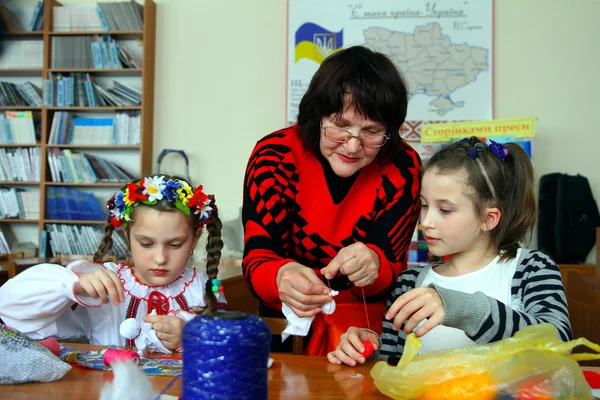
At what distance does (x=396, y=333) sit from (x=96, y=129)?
3354 mm

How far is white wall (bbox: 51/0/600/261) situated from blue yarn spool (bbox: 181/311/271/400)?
3.62 m

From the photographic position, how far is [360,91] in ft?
4.72

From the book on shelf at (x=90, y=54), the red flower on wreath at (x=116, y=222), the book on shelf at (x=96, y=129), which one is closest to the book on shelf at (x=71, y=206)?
the book on shelf at (x=96, y=129)

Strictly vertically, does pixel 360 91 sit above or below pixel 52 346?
above

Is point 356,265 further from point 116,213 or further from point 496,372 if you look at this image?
point 116,213

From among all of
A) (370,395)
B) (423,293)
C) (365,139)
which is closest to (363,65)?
(365,139)

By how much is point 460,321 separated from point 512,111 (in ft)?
11.0

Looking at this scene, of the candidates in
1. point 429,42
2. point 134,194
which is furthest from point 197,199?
point 429,42

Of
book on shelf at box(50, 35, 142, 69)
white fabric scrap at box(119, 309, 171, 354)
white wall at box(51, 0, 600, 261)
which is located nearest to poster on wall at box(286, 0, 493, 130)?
white wall at box(51, 0, 600, 261)

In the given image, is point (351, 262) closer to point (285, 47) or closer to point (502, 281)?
point (502, 281)

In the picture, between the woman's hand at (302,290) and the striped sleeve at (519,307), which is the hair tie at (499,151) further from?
the woman's hand at (302,290)

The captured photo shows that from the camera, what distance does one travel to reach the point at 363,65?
148 centimetres

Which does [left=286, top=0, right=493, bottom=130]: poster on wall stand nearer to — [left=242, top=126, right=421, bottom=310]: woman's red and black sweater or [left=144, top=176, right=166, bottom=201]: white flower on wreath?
[left=242, top=126, right=421, bottom=310]: woman's red and black sweater

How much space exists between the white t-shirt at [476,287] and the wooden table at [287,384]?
37 cm
